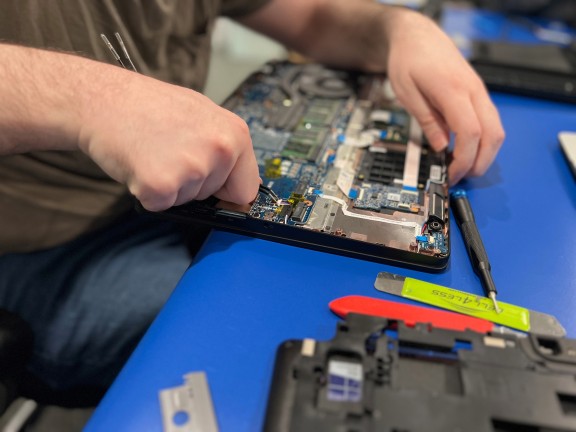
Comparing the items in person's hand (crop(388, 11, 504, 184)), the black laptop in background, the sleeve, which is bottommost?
person's hand (crop(388, 11, 504, 184))

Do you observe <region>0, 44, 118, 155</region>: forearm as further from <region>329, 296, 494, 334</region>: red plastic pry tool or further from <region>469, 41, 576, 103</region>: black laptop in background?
<region>469, 41, 576, 103</region>: black laptop in background

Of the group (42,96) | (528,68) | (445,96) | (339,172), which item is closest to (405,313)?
(339,172)

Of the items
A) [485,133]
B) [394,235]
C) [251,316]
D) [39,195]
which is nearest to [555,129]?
[485,133]

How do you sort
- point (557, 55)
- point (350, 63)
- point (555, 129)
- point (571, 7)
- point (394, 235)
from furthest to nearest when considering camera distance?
1. point (571, 7)
2. point (557, 55)
3. point (350, 63)
4. point (555, 129)
5. point (394, 235)

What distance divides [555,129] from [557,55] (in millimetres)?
489

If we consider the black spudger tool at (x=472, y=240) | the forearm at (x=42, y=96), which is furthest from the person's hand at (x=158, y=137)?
the black spudger tool at (x=472, y=240)

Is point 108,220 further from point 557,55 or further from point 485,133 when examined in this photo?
point 557,55

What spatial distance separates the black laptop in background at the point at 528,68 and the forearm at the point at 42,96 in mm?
1195

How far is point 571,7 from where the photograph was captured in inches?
81.7

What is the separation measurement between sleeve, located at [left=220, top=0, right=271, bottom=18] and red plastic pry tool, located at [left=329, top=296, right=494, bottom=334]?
3.32 feet

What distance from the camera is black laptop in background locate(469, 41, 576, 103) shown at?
1.42 metres

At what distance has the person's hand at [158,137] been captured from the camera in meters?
0.67

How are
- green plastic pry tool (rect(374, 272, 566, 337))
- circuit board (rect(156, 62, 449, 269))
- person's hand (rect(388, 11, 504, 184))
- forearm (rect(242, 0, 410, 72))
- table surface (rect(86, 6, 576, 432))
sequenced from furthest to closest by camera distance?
forearm (rect(242, 0, 410, 72)), person's hand (rect(388, 11, 504, 184)), circuit board (rect(156, 62, 449, 269)), green plastic pry tool (rect(374, 272, 566, 337)), table surface (rect(86, 6, 576, 432))

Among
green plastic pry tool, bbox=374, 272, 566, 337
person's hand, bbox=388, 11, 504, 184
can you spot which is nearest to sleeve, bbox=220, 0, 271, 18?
person's hand, bbox=388, 11, 504, 184
